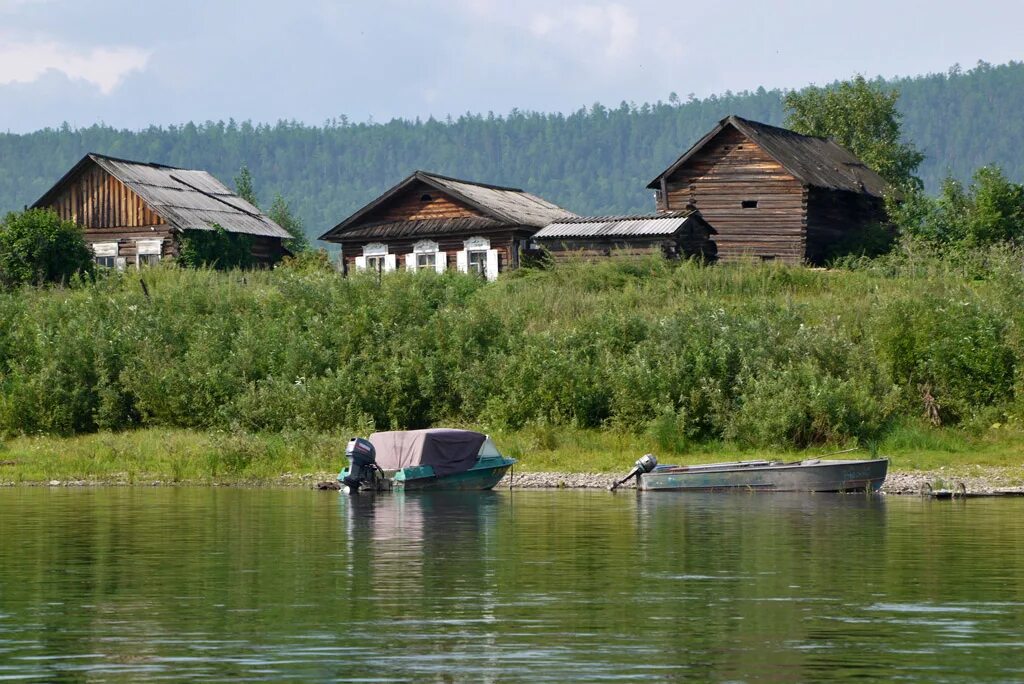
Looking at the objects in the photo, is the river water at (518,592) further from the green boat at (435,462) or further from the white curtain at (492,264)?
the white curtain at (492,264)

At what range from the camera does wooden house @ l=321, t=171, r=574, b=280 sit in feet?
238

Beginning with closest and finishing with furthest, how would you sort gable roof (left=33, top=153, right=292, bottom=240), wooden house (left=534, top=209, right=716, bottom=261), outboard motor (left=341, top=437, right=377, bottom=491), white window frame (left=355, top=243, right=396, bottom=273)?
1. outboard motor (left=341, top=437, right=377, bottom=491)
2. wooden house (left=534, top=209, right=716, bottom=261)
3. gable roof (left=33, top=153, right=292, bottom=240)
4. white window frame (left=355, top=243, right=396, bottom=273)

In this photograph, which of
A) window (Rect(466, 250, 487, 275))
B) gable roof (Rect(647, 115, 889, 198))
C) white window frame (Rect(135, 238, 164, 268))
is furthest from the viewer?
window (Rect(466, 250, 487, 275))

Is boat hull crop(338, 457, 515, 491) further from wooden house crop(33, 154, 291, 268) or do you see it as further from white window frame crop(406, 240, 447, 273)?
wooden house crop(33, 154, 291, 268)

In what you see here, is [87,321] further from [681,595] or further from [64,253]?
[681,595]

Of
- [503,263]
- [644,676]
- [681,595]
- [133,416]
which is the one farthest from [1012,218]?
[644,676]

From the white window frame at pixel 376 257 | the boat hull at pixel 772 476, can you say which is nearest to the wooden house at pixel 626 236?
the white window frame at pixel 376 257

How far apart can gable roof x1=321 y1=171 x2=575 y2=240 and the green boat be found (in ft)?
101

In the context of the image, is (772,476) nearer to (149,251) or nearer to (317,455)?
(317,455)

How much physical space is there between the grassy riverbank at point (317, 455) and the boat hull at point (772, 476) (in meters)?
Answer: 3.28

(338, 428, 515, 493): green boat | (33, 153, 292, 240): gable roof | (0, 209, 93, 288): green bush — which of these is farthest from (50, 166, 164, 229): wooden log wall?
(338, 428, 515, 493): green boat

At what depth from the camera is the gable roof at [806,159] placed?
71.8 m

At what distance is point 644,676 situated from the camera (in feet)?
52.2

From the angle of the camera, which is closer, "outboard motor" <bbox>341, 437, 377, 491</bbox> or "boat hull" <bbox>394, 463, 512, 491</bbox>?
"outboard motor" <bbox>341, 437, 377, 491</bbox>
